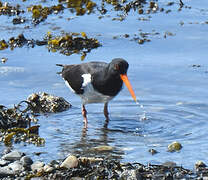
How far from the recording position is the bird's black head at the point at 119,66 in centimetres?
677

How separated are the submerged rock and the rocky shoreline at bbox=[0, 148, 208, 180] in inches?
69.1

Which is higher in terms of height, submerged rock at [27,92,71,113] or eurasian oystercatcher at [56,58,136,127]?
eurasian oystercatcher at [56,58,136,127]

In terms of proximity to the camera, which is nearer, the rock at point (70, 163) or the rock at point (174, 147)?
the rock at point (70, 163)

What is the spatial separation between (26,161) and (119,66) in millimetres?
1776

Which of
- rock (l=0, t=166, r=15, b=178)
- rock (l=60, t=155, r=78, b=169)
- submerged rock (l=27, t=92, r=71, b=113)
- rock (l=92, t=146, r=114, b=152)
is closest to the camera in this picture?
rock (l=0, t=166, r=15, b=178)

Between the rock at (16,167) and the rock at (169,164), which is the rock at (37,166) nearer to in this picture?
the rock at (16,167)

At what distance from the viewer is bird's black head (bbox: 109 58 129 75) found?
677cm

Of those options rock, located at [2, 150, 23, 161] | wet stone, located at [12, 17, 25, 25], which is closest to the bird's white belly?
rock, located at [2, 150, 23, 161]

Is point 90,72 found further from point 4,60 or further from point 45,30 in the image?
point 45,30

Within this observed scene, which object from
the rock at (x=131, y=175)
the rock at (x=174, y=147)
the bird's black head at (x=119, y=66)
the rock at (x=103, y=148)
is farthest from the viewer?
the bird's black head at (x=119, y=66)

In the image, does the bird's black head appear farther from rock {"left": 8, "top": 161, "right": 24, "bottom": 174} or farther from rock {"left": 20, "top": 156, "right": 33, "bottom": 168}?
rock {"left": 8, "top": 161, "right": 24, "bottom": 174}

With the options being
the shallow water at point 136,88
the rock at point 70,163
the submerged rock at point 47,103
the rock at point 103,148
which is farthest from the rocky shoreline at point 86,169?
the submerged rock at point 47,103

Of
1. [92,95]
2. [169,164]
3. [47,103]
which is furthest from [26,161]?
[47,103]

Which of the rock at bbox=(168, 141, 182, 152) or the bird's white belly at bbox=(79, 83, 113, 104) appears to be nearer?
the rock at bbox=(168, 141, 182, 152)
